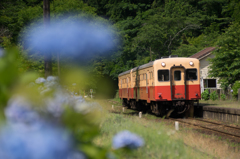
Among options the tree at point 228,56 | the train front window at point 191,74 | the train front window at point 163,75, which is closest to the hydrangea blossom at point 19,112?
the train front window at point 163,75

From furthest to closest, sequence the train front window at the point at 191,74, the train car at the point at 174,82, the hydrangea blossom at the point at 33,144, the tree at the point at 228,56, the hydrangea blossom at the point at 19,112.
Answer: the tree at the point at 228,56, the train front window at the point at 191,74, the train car at the point at 174,82, the hydrangea blossom at the point at 19,112, the hydrangea blossom at the point at 33,144

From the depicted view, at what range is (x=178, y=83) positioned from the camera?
15609mm

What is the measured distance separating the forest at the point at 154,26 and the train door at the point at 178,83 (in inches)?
369

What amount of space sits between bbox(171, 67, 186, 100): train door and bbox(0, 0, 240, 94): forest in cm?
936

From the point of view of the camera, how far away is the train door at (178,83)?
15523 mm

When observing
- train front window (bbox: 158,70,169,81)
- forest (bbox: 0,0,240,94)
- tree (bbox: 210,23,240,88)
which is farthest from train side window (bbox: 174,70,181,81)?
tree (bbox: 210,23,240,88)

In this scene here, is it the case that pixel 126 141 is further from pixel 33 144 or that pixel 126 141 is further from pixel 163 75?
pixel 163 75

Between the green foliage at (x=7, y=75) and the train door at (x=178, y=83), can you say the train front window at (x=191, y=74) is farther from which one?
the green foliage at (x=7, y=75)

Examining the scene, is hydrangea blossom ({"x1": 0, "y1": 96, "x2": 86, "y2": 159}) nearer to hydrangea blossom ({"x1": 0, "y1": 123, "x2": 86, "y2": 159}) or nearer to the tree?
hydrangea blossom ({"x1": 0, "y1": 123, "x2": 86, "y2": 159})

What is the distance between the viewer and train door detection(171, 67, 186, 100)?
15523 mm

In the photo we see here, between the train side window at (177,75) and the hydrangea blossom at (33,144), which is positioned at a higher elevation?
the train side window at (177,75)

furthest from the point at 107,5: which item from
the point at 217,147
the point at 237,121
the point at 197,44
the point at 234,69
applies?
the point at 217,147

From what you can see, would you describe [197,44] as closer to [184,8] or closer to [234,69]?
[184,8]

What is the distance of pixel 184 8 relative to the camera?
49.5m
